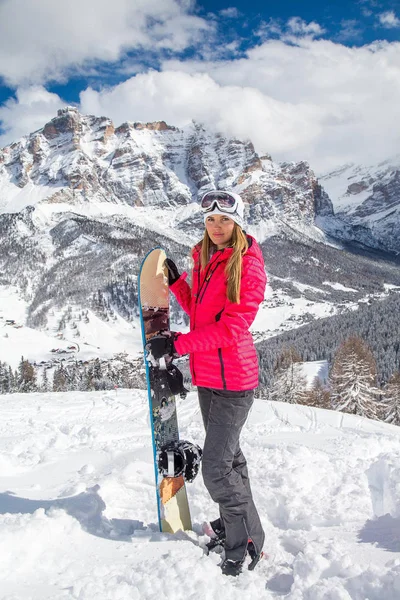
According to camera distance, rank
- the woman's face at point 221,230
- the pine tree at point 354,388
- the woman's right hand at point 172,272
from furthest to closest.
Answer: the pine tree at point 354,388 → the woman's right hand at point 172,272 → the woman's face at point 221,230

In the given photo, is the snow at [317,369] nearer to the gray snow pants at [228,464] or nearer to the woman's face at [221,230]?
the gray snow pants at [228,464]

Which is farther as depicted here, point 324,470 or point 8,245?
point 8,245

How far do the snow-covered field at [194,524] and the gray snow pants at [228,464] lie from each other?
276 millimetres

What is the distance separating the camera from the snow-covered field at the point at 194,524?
2691 mm

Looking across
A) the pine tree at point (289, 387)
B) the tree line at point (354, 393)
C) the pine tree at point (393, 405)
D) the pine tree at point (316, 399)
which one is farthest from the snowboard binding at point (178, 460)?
the pine tree at point (289, 387)

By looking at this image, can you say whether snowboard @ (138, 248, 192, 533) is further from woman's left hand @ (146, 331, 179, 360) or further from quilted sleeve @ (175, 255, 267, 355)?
quilted sleeve @ (175, 255, 267, 355)

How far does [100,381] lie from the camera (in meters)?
56.0

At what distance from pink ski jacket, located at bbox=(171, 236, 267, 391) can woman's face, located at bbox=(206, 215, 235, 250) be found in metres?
0.15

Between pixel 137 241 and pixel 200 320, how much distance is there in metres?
189

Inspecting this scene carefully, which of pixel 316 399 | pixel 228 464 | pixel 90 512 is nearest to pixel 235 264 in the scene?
pixel 228 464

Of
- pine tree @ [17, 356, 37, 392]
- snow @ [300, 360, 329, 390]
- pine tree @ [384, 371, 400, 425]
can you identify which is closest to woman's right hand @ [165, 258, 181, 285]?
pine tree @ [384, 371, 400, 425]

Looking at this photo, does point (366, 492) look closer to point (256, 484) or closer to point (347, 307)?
point (256, 484)

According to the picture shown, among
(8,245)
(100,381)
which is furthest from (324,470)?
(8,245)

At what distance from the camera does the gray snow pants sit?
323cm
